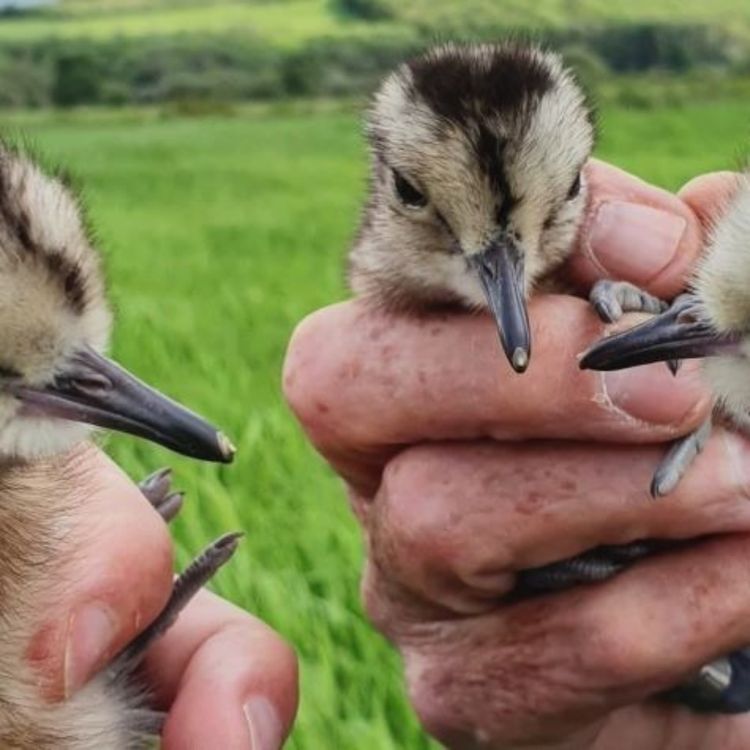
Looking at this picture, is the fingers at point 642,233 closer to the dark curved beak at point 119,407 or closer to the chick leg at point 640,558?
the chick leg at point 640,558

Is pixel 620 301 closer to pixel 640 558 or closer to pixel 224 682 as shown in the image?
pixel 640 558

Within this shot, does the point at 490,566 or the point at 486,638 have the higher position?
the point at 490,566

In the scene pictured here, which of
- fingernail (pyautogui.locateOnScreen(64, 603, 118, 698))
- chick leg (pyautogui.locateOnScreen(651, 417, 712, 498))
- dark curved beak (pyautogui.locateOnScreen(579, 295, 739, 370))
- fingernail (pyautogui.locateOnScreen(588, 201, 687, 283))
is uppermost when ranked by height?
fingernail (pyautogui.locateOnScreen(588, 201, 687, 283))

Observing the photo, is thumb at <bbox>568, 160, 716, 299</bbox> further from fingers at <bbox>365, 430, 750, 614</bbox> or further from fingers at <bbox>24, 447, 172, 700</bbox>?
fingers at <bbox>24, 447, 172, 700</bbox>

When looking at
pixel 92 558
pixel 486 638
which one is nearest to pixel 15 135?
pixel 92 558

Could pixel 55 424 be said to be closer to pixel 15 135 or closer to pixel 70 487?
pixel 70 487

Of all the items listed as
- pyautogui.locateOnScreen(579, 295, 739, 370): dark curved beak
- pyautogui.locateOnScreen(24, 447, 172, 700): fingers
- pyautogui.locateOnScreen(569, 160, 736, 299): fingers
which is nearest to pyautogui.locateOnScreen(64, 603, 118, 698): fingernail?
pyautogui.locateOnScreen(24, 447, 172, 700): fingers

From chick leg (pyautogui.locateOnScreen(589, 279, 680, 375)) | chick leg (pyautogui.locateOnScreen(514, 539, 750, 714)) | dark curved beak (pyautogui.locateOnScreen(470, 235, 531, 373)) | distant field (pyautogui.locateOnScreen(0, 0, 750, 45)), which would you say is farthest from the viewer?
distant field (pyautogui.locateOnScreen(0, 0, 750, 45))
